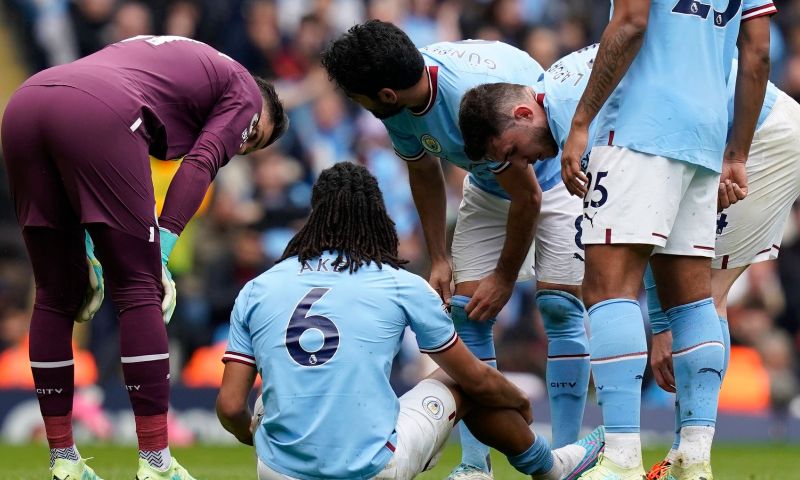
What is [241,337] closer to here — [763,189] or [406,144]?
[406,144]

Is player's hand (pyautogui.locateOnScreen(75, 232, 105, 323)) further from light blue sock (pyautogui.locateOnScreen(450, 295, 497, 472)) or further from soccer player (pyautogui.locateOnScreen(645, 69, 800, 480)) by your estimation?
soccer player (pyautogui.locateOnScreen(645, 69, 800, 480))

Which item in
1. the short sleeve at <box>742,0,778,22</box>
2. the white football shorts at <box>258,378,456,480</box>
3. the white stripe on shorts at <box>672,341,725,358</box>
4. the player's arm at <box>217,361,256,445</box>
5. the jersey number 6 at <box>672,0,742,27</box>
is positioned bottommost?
the white football shorts at <box>258,378,456,480</box>

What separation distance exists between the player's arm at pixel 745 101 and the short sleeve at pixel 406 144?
1529 millimetres

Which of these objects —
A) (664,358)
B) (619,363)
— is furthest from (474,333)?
(619,363)

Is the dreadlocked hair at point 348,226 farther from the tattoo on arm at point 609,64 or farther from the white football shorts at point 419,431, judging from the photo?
the tattoo on arm at point 609,64

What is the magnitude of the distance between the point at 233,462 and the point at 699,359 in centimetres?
456

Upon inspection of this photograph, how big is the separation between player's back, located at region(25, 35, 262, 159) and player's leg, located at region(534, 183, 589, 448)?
5.37 ft

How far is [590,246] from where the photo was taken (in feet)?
15.8

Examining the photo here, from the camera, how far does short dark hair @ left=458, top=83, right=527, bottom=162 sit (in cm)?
509

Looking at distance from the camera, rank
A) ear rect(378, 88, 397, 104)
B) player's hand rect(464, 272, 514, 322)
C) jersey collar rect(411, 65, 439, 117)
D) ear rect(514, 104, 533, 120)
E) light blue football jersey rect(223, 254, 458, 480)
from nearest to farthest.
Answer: light blue football jersey rect(223, 254, 458, 480) → ear rect(514, 104, 533, 120) → ear rect(378, 88, 397, 104) → jersey collar rect(411, 65, 439, 117) → player's hand rect(464, 272, 514, 322)


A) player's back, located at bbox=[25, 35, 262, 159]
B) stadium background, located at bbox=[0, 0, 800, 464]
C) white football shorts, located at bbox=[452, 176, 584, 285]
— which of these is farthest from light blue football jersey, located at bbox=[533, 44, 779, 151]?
stadium background, located at bbox=[0, 0, 800, 464]

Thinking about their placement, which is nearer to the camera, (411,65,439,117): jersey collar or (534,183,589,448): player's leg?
(411,65,439,117): jersey collar

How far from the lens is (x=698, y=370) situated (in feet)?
16.3

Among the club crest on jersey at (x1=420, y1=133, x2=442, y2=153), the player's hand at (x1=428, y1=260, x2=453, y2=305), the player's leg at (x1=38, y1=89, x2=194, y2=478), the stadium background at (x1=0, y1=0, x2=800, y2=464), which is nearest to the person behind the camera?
the player's leg at (x1=38, y1=89, x2=194, y2=478)
